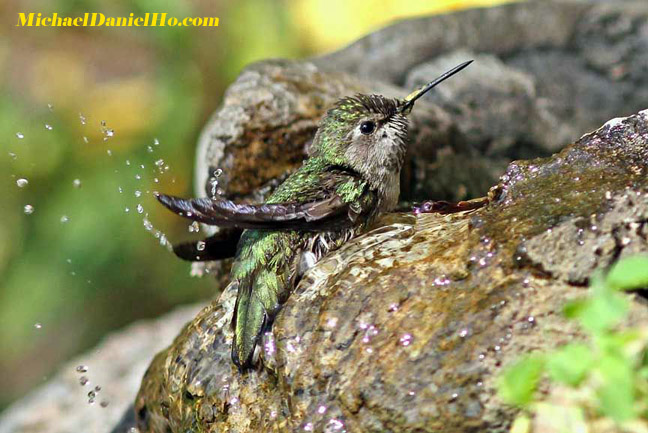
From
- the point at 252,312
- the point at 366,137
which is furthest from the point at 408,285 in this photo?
the point at 366,137

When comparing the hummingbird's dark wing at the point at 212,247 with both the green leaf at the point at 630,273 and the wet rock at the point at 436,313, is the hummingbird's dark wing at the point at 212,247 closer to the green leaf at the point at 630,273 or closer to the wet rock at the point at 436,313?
the wet rock at the point at 436,313

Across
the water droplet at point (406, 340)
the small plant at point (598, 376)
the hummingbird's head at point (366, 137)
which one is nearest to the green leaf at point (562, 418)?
the small plant at point (598, 376)

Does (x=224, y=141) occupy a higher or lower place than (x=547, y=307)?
higher

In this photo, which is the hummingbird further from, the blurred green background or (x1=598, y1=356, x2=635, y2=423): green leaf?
the blurred green background

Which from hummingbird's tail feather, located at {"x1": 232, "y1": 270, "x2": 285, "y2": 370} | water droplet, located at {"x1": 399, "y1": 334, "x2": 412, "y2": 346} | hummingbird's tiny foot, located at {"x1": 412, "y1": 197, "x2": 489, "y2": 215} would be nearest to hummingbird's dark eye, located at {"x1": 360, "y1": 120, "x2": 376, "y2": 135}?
hummingbird's tiny foot, located at {"x1": 412, "y1": 197, "x2": 489, "y2": 215}

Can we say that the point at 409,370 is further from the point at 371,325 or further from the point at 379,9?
the point at 379,9

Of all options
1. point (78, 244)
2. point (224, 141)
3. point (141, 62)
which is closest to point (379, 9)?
point (141, 62)
